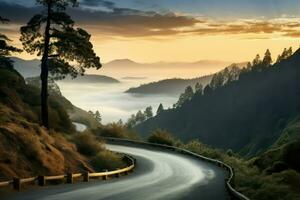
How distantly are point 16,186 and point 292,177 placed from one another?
1528cm

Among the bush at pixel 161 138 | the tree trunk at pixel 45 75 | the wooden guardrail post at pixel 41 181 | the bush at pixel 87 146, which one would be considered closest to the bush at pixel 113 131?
the bush at pixel 161 138

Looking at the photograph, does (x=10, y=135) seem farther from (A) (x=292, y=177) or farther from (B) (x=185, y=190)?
(A) (x=292, y=177)

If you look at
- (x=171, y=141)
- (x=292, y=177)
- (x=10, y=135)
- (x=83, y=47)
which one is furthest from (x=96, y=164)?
(x=171, y=141)

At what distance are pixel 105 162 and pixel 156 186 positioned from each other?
46.4 feet

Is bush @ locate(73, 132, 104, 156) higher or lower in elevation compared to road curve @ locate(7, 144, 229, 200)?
higher

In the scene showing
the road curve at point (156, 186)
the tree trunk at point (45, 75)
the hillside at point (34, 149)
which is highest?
the tree trunk at point (45, 75)

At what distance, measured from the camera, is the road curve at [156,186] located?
2552cm

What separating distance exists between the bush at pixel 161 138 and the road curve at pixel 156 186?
Answer: 17599 mm

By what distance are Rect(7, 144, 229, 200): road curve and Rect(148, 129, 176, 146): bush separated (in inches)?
693

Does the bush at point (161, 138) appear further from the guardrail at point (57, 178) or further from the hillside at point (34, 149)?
the guardrail at point (57, 178)

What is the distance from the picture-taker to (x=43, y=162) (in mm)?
33406

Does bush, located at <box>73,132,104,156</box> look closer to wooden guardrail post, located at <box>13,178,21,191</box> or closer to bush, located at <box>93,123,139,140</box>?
wooden guardrail post, located at <box>13,178,21,191</box>

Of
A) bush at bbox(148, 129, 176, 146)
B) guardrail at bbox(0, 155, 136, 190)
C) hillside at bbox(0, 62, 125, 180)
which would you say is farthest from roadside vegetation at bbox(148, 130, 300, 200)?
hillside at bbox(0, 62, 125, 180)

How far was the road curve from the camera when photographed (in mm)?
25516
